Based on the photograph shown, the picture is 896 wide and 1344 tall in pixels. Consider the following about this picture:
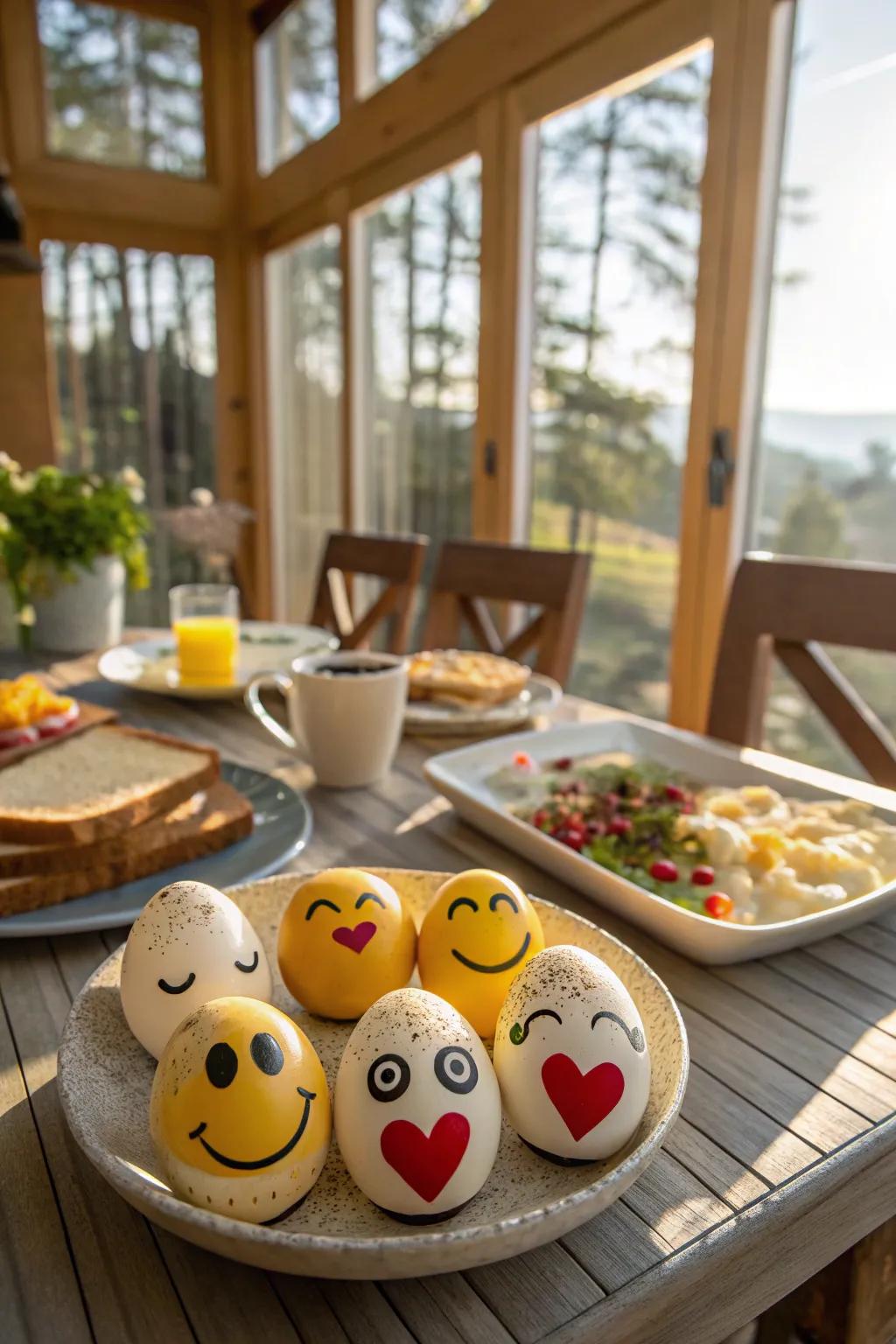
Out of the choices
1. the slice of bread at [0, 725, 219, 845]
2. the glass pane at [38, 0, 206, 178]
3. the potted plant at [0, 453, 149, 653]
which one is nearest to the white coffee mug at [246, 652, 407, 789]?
the slice of bread at [0, 725, 219, 845]

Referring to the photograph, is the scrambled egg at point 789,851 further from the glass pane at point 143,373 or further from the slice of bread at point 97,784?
the glass pane at point 143,373

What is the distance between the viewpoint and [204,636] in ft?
4.75

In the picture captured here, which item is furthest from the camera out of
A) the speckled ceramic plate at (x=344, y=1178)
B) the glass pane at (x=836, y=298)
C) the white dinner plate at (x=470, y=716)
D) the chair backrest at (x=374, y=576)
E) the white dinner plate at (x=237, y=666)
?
the chair backrest at (x=374, y=576)

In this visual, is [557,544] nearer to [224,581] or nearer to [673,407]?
[673,407]

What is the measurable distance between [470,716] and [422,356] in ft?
9.22

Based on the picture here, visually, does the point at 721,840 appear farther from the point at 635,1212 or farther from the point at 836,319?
the point at 836,319

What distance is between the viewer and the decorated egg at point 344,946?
513 mm

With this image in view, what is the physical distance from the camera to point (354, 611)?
4.22m

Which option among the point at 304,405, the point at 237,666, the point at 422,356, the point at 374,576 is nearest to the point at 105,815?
the point at 237,666

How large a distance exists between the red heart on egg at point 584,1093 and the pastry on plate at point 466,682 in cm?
88

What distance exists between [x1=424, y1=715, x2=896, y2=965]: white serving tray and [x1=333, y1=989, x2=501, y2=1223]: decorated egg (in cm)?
29

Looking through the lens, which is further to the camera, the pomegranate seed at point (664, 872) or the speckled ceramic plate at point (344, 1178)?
the pomegranate seed at point (664, 872)

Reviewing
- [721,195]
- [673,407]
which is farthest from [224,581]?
[721,195]

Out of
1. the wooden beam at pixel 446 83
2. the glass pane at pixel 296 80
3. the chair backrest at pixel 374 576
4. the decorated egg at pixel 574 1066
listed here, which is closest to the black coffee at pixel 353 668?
the decorated egg at pixel 574 1066
